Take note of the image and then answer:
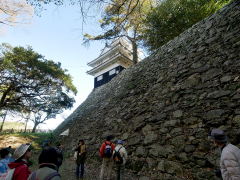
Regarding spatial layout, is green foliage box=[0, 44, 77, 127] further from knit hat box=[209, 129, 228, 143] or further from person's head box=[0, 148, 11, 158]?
knit hat box=[209, 129, 228, 143]

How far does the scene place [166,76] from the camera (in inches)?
298

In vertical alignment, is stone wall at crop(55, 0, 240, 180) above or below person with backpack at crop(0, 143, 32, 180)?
above

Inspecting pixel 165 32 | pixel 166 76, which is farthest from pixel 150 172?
pixel 165 32

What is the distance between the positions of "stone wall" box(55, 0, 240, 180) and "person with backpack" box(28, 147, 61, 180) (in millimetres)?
3628

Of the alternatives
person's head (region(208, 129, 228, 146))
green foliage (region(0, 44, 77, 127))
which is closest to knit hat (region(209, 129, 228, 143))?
person's head (region(208, 129, 228, 146))

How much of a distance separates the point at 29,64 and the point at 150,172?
13.4m

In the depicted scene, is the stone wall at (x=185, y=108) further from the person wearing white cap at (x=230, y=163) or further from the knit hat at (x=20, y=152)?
the knit hat at (x=20, y=152)

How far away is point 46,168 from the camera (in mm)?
1720

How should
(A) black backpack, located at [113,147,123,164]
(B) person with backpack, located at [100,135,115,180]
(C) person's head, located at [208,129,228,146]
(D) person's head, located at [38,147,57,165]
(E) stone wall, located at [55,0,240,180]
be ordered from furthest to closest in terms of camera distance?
(B) person with backpack, located at [100,135,115,180]
(A) black backpack, located at [113,147,123,164]
(E) stone wall, located at [55,0,240,180]
(C) person's head, located at [208,129,228,146]
(D) person's head, located at [38,147,57,165]

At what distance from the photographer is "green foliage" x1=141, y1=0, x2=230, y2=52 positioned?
995cm

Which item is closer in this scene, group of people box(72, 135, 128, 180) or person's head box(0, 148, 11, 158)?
person's head box(0, 148, 11, 158)

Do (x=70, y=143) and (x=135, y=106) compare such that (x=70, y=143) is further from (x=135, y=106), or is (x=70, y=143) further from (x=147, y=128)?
(x=147, y=128)

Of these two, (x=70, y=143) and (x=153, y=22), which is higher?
(x=153, y=22)

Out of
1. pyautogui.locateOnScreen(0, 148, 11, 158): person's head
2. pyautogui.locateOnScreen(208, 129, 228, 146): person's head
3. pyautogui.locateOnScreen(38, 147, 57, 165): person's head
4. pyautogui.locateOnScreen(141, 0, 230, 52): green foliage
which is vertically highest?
pyautogui.locateOnScreen(141, 0, 230, 52): green foliage
